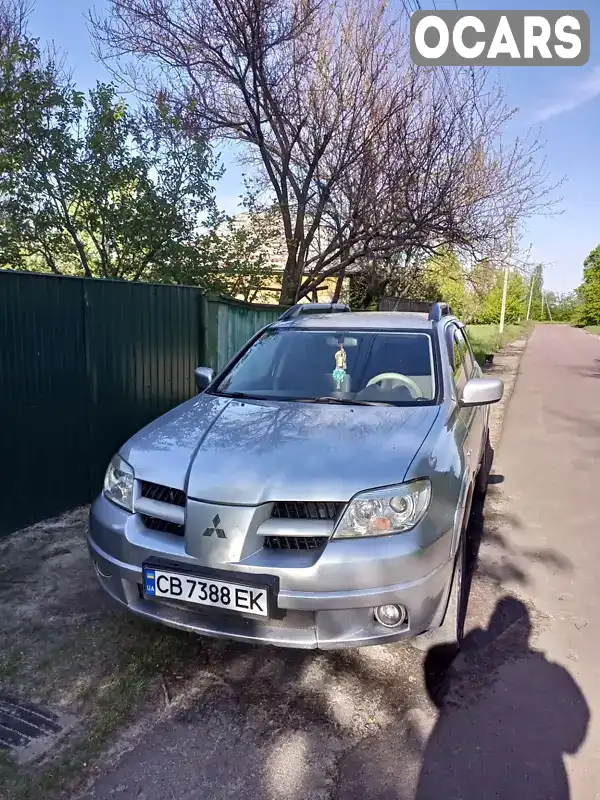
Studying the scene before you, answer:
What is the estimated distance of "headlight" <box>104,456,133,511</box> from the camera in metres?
2.69

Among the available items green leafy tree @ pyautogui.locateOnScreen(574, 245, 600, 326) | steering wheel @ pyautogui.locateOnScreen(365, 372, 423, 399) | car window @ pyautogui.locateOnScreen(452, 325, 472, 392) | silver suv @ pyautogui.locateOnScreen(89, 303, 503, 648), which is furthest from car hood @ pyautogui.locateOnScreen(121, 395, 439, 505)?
green leafy tree @ pyautogui.locateOnScreen(574, 245, 600, 326)

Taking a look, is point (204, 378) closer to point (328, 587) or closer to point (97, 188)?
point (328, 587)

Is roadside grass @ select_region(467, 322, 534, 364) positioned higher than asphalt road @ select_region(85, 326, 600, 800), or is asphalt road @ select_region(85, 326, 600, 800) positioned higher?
asphalt road @ select_region(85, 326, 600, 800)

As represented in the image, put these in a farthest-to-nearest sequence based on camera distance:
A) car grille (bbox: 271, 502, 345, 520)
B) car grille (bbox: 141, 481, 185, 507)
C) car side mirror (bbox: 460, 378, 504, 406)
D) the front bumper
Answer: car side mirror (bbox: 460, 378, 504, 406), car grille (bbox: 141, 481, 185, 507), car grille (bbox: 271, 502, 345, 520), the front bumper

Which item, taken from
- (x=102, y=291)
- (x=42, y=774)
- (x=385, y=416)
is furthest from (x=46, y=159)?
(x=42, y=774)

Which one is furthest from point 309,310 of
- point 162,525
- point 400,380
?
point 162,525

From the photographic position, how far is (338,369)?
375 centimetres

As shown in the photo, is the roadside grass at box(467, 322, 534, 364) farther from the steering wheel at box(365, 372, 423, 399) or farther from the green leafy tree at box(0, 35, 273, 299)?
the steering wheel at box(365, 372, 423, 399)

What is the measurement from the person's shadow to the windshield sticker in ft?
5.57

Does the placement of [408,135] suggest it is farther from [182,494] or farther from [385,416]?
[182,494]

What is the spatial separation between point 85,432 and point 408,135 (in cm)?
768

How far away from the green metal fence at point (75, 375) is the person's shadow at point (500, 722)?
327 centimetres

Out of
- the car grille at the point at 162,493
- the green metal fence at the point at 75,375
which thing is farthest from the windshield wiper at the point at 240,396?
the green metal fence at the point at 75,375

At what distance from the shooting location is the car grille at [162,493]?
8.30 feet
